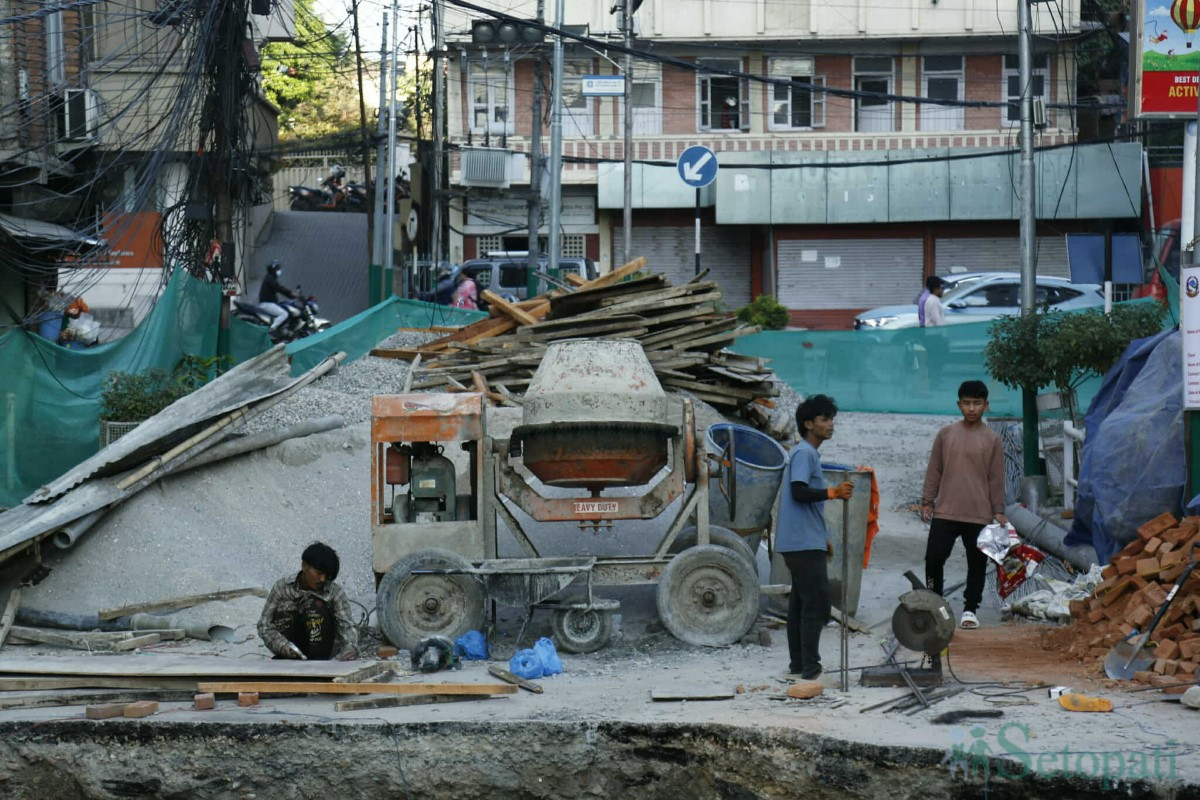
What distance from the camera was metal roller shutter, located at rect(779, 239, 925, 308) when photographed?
35375 millimetres

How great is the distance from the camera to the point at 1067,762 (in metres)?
6.38

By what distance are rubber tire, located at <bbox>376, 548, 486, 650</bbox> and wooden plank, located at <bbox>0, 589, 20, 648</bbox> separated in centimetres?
280

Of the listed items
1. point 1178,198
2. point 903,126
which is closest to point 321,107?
point 903,126

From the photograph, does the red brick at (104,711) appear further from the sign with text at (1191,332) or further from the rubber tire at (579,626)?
the sign with text at (1191,332)

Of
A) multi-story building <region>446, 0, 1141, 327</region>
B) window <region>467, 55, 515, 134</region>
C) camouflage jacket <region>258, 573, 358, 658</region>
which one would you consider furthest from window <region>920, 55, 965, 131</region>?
camouflage jacket <region>258, 573, 358, 658</region>

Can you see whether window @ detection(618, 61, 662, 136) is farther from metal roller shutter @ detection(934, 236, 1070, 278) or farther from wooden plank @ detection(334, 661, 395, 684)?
wooden plank @ detection(334, 661, 395, 684)

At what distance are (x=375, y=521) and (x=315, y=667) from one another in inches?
57.9

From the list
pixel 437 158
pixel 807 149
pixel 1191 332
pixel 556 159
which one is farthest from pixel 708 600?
pixel 807 149

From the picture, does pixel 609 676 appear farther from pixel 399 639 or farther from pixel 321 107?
pixel 321 107

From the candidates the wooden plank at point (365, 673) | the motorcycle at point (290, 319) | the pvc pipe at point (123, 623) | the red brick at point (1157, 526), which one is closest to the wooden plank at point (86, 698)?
the wooden plank at point (365, 673)

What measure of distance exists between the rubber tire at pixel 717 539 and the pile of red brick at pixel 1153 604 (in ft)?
7.08

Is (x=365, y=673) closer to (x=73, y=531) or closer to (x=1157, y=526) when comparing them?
(x=73, y=531)

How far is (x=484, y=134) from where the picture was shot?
35.9m

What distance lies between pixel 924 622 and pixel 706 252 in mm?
29193
